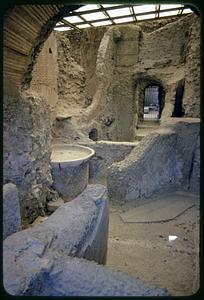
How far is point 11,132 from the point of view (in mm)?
3764

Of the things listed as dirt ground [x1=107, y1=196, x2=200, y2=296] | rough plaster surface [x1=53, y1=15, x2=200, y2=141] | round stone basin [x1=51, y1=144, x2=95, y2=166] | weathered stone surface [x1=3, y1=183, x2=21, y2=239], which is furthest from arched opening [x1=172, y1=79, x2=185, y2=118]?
weathered stone surface [x1=3, y1=183, x2=21, y2=239]

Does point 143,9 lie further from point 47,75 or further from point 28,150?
point 28,150

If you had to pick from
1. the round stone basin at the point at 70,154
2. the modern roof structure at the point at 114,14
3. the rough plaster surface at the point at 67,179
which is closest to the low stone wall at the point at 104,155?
the round stone basin at the point at 70,154

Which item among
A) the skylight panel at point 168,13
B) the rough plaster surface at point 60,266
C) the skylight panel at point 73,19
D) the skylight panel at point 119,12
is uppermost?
the skylight panel at point 168,13

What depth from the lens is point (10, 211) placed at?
2.98 metres

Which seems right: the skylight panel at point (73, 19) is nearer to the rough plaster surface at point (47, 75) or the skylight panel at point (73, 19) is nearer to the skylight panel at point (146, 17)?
the rough plaster surface at point (47, 75)

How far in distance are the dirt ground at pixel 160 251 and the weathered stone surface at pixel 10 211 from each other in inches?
73.9

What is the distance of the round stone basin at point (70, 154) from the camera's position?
258 inches

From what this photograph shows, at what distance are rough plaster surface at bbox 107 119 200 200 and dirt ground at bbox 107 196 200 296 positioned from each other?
0.76 meters

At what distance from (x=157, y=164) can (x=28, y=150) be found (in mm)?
3745

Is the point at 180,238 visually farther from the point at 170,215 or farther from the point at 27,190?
the point at 27,190

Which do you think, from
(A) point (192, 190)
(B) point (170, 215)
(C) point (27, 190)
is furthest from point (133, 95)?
(C) point (27, 190)

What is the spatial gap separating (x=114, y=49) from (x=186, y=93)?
3.95 metres

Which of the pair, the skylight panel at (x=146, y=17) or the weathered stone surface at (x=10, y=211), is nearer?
the weathered stone surface at (x=10, y=211)
